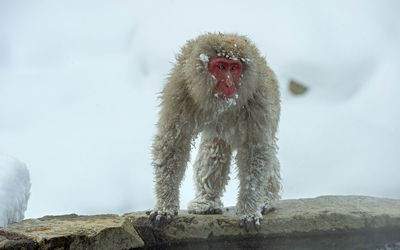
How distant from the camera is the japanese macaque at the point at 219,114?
3.63 m

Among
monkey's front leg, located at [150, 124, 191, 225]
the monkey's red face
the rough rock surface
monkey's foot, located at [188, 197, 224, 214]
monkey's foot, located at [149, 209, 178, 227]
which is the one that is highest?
the monkey's red face

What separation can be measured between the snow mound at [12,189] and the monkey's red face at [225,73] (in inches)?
66.2

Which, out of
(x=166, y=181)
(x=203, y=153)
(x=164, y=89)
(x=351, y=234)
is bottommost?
(x=351, y=234)

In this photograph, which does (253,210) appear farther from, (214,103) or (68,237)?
(68,237)

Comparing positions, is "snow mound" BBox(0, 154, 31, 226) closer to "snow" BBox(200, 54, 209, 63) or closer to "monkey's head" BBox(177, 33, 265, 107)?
"monkey's head" BBox(177, 33, 265, 107)

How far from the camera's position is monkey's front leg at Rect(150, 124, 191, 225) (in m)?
3.89

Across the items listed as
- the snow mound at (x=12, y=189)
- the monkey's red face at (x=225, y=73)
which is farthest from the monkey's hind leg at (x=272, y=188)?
the snow mound at (x=12, y=189)

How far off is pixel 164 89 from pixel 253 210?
1155 mm

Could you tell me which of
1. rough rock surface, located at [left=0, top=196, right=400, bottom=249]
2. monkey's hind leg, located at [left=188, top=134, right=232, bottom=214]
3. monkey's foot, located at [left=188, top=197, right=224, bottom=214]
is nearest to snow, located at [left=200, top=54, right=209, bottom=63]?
monkey's hind leg, located at [left=188, top=134, right=232, bottom=214]

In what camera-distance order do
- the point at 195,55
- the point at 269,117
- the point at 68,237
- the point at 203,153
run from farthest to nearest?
the point at 203,153 → the point at 269,117 → the point at 195,55 → the point at 68,237

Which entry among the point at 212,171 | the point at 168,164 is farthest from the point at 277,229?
the point at 168,164

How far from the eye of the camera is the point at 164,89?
Answer: 3.99m

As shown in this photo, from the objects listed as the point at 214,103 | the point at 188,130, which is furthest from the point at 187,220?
the point at 214,103

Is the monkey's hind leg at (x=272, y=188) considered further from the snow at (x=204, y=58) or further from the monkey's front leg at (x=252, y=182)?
the snow at (x=204, y=58)
